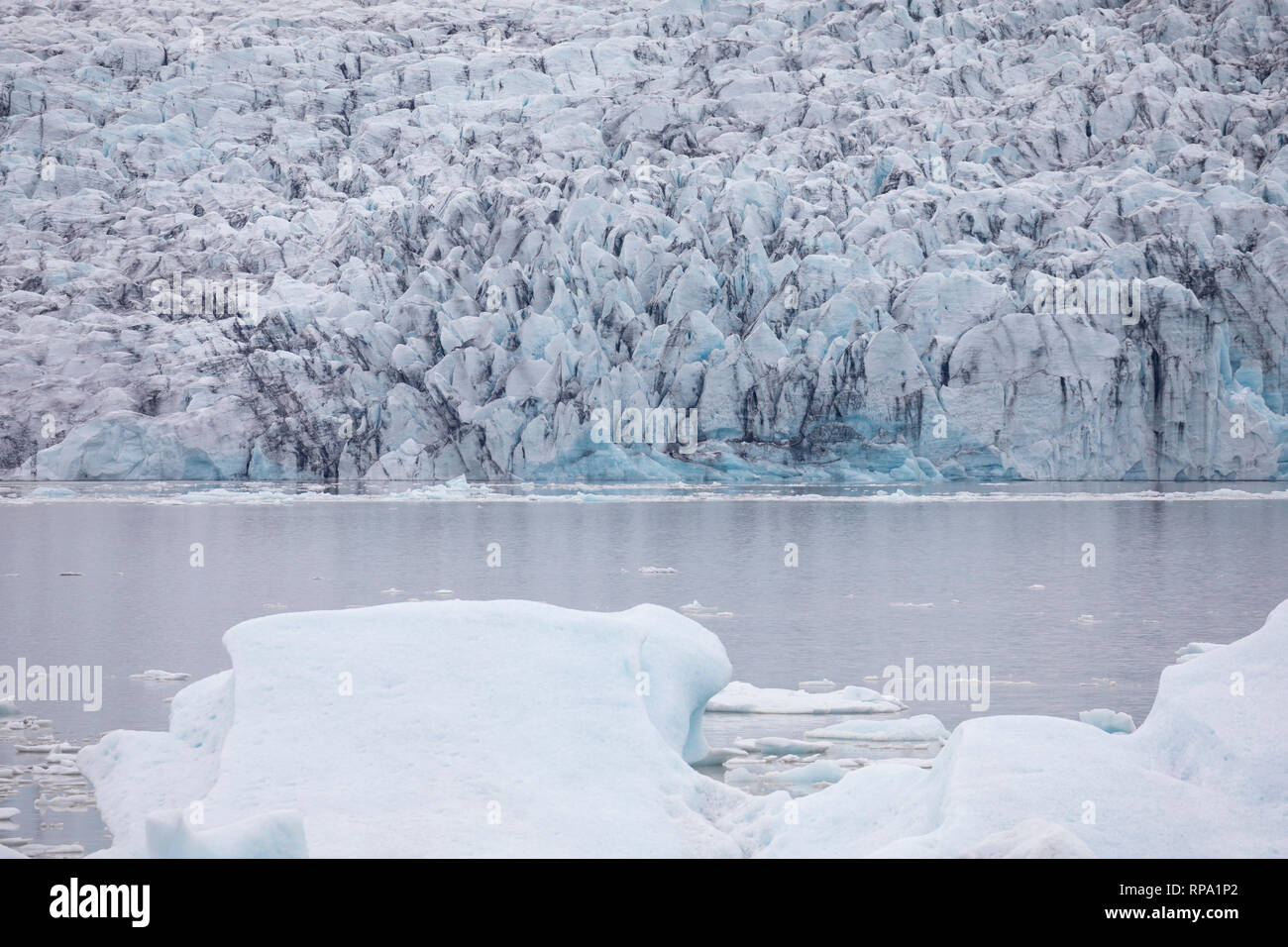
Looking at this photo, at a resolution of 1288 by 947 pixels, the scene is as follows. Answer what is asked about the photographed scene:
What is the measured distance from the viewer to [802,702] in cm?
786

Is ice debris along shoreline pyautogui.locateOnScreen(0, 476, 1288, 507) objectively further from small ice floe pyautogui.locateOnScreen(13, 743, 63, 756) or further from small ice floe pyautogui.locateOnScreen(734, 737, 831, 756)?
small ice floe pyautogui.locateOnScreen(734, 737, 831, 756)

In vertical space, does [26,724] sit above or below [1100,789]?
below

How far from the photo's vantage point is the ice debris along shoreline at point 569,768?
14.9 feet

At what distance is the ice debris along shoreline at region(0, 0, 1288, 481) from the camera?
3002cm

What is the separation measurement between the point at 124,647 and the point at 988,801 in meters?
7.96

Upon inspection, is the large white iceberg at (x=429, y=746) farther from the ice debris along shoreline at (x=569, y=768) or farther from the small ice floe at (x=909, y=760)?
the small ice floe at (x=909, y=760)

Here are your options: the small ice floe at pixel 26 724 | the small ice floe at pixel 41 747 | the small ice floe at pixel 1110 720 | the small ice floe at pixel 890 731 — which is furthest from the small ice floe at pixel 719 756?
the small ice floe at pixel 26 724

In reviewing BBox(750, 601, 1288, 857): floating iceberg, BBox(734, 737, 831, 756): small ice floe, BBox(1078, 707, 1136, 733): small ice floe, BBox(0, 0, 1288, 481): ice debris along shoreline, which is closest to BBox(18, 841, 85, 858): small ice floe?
BBox(750, 601, 1288, 857): floating iceberg

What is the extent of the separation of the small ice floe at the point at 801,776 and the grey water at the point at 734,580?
0.96 metres

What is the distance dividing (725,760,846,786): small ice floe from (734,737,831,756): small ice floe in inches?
21.9

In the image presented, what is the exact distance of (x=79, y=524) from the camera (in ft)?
78.0

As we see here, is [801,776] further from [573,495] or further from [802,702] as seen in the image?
[573,495]

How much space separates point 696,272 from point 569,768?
90.6 ft

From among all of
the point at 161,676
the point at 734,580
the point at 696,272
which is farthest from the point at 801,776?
the point at 696,272
